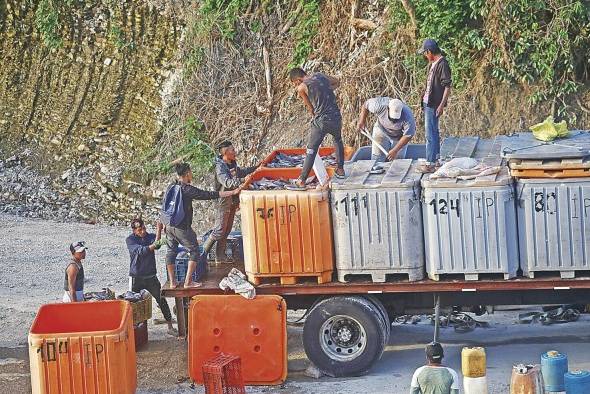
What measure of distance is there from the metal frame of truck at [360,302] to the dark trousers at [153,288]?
4.88ft

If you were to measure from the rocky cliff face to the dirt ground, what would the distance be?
186 inches

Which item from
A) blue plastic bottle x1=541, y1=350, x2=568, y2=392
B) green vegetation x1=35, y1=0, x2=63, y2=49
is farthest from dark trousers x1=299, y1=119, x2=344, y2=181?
green vegetation x1=35, y1=0, x2=63, y2=49

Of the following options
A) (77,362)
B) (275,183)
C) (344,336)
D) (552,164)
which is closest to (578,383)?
(552,164)

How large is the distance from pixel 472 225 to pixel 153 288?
435 centimetres

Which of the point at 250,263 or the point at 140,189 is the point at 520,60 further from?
the point at 250,263

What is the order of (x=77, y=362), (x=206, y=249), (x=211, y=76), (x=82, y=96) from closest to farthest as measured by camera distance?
(x=77, y=362) < (x=206, y=249) < (x=211, y=76) < (x=82, y=96)

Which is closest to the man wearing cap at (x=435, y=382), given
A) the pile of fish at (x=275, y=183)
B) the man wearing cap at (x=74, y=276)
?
the pile of fish at (x=275, y=183)

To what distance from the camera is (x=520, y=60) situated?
20375 millimetres

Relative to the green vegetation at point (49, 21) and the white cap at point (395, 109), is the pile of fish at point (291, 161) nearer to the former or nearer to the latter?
the white cap at point (395, 109)

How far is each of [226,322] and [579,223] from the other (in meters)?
3.82

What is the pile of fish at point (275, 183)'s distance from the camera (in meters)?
13.4

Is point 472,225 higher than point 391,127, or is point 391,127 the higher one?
point 391,127

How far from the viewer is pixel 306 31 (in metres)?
22.5

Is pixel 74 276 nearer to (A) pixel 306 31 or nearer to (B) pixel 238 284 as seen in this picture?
(B) pixel 238 284
